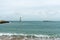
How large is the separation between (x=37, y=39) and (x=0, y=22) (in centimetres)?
9643

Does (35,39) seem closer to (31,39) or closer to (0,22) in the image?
(31,39)

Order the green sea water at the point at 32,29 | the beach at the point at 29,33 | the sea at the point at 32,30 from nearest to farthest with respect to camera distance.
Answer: the beach at the point at 29,33
the sea at the point at 32,30
the green sea water at the point at 32,29

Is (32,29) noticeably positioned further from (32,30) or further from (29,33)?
(29,33)

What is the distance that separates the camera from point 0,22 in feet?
397

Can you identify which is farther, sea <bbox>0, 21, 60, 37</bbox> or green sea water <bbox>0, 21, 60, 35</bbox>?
green sea water <bbox>0, 21, 60, 35</bbox>

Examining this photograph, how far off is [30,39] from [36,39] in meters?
1.01

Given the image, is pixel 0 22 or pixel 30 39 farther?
pixel 0 22

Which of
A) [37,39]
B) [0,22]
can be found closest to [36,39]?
[37,39]

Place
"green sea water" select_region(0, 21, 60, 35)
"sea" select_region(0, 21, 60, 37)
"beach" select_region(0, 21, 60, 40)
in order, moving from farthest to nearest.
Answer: "green sea water" select_region(0, 21, 60, 35), "sea" select_region(0, 21, 60, 37), "beach" select_region(0, 21, 60, 40)

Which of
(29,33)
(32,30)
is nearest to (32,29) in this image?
(32,30)

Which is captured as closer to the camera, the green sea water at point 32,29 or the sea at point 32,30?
the sea at point 32,30

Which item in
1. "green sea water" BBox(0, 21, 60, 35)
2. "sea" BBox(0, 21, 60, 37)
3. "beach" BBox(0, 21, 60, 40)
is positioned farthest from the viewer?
"green sea water" BBox(0, 21, 60, 35)

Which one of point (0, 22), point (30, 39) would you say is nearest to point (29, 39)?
point (30, 39)

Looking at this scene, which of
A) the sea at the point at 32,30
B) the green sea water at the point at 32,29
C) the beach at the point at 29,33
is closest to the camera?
the beach at the point at 29,33
